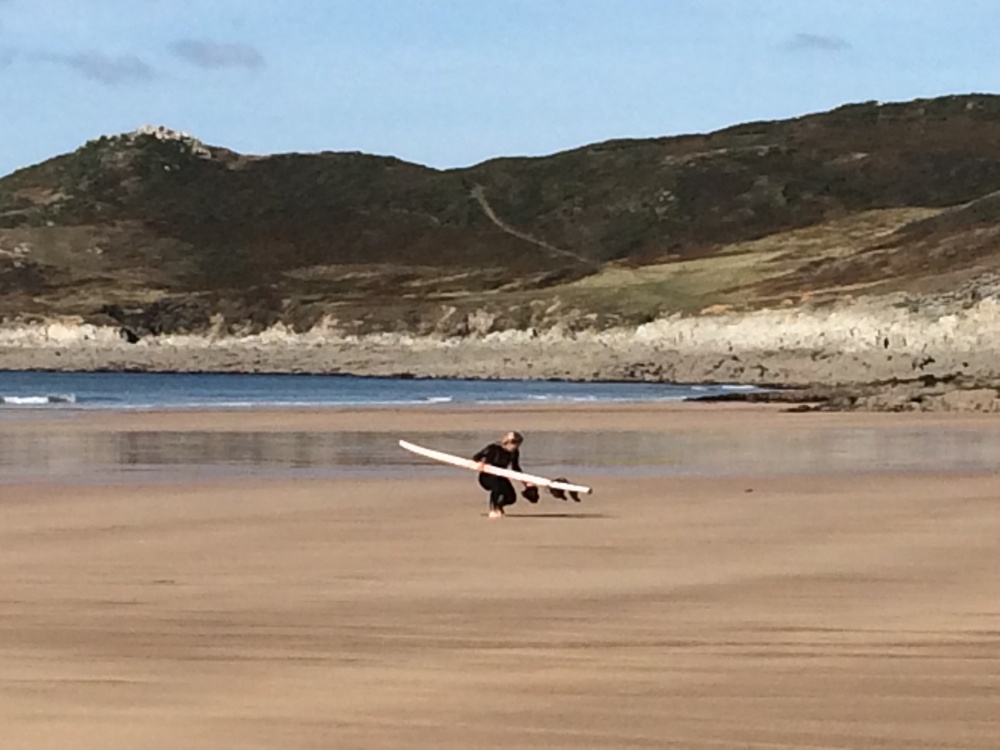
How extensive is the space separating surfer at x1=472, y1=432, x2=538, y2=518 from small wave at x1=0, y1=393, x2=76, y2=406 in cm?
3262

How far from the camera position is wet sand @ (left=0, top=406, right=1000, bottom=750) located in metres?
8.13

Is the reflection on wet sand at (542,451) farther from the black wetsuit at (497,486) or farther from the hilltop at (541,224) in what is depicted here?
the hilltop at (541,224)

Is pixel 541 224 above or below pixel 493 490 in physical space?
above

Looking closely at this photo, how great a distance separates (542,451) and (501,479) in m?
10.4

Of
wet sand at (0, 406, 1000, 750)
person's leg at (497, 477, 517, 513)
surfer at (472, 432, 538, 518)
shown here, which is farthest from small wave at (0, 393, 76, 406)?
person's leg at (497, 477, 517, 513)

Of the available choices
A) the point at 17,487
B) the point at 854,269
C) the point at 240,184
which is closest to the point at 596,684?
the point at 17,487

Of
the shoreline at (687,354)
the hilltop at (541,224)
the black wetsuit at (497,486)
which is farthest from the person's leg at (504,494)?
the hilltop at (541,224)

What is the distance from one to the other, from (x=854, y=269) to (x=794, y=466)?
293 ft

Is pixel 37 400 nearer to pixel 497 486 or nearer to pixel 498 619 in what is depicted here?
pixel 497 486

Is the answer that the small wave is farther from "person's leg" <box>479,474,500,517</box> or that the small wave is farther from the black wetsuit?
"person's leg" <box>479,474,500,517</box>

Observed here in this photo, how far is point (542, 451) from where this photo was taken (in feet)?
90.6

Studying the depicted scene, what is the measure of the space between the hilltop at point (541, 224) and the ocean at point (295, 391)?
41546 millimetres

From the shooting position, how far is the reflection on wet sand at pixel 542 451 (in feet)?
77.3

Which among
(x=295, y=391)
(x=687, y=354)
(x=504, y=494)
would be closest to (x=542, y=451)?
(x=504, y=494)
